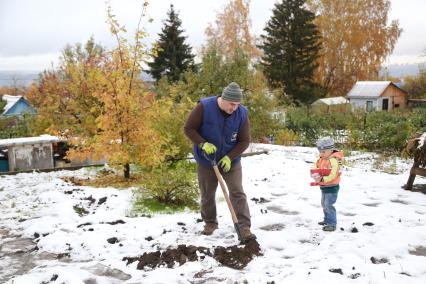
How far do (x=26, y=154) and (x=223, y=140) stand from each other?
7.10 metres

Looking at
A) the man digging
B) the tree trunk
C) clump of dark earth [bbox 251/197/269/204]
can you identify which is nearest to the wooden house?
the tree trunk

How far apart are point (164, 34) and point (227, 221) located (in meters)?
27.5

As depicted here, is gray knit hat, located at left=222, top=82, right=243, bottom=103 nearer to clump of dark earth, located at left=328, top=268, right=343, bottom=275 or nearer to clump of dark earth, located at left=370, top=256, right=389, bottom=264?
clump of dark earth, located at left=328, top=268, right=343, bottom=275

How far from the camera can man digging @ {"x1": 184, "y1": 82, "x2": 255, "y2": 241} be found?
4.81 metres

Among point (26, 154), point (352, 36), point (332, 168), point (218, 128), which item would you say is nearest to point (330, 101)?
point (352, 36)

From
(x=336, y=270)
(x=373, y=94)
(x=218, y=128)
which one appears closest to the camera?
(x=336, y=270)

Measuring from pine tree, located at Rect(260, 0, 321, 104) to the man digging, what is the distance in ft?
95.5

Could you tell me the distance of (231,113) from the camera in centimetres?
489

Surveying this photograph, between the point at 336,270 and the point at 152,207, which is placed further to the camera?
the point at 152,207

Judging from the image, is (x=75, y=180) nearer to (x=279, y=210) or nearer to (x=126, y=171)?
(x=126, y=171)

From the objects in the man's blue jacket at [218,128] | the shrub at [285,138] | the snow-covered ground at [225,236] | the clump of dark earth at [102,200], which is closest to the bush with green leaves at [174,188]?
the snow-covered ground at [225,236]

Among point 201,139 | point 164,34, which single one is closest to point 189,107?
point 201,139

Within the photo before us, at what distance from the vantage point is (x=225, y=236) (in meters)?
5.11

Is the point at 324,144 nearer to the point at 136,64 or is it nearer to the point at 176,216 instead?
the point at 176,216
